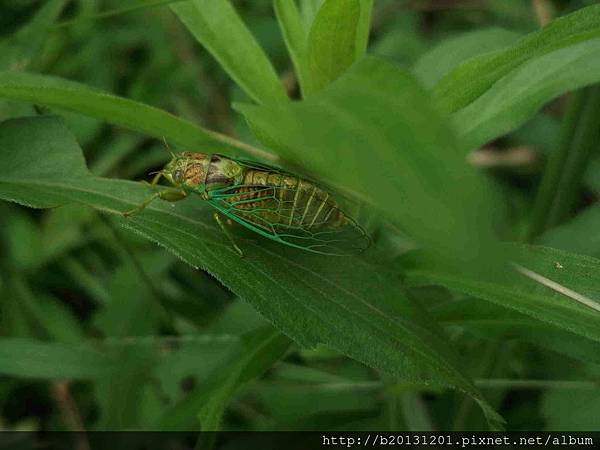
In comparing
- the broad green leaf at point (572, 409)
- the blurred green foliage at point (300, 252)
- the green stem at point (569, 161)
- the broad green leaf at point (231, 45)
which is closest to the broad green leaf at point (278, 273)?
the blurred green foliage at point (300, 252)

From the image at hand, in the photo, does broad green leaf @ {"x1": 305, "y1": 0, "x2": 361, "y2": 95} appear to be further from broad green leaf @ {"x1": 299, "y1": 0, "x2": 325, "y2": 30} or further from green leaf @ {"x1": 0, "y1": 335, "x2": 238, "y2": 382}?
green leaf @ {"x1": 0, "y1": 335, "x2": 238, "y2": 382}

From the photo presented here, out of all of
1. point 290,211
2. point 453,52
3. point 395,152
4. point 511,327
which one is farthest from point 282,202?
point 395,152

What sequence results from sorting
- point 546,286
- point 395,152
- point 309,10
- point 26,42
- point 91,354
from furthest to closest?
point 91,354 < point 26,42 < point 309,10 < point 546,286 < point 395,152

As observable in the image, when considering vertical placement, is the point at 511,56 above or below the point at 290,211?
above

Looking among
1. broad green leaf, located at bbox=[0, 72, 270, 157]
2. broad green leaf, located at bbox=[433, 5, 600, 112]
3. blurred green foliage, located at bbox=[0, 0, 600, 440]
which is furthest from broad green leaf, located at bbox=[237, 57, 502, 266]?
broad green leaf, located at bbox=[0, 72, 270, 157]

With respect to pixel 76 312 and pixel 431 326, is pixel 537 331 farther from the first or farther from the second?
pixel 76 312

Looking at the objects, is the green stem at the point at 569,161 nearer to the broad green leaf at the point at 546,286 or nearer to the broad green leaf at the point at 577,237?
the broad green leaf at the point at 577,237

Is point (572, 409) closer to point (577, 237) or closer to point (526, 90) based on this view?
point (577, 237)
